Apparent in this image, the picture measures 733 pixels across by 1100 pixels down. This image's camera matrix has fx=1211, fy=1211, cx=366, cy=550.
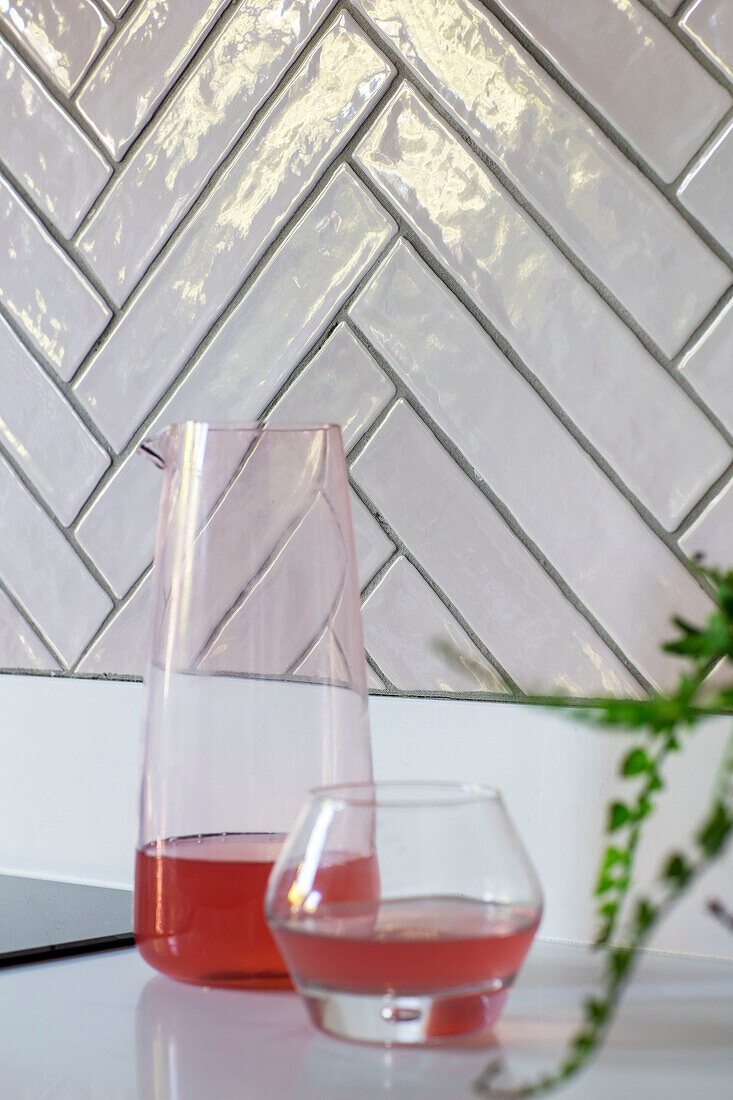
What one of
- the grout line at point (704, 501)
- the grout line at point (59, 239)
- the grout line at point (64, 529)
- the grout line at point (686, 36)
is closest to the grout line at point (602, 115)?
the grout line at point (686, 36)

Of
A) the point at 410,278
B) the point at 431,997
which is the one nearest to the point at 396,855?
the point at 431,997

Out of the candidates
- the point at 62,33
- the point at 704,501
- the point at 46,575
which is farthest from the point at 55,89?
the point at 704,501

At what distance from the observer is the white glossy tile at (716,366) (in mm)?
644

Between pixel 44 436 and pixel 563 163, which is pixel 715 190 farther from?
pixel 44 436

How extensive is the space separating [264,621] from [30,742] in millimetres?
356

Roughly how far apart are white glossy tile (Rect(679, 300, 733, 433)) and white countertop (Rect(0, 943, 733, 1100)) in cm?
29

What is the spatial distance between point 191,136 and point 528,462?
34 centimetres

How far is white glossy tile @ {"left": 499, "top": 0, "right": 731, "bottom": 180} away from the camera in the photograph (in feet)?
2.15

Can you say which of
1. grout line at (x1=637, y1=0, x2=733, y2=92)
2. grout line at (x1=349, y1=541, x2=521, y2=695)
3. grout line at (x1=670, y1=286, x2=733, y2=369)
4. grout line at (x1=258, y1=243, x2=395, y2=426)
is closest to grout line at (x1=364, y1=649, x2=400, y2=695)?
grout line at (x1=349, y1=541, x2=521, y2=695)

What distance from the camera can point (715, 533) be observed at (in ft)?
2.11

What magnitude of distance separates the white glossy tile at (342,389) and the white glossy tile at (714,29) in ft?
0.83

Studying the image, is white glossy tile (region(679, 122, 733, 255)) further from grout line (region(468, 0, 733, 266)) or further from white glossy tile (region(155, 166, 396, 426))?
white glossy tile (region(155, 166, 396, 426))

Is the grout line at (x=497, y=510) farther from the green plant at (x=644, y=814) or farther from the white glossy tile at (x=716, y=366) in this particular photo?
the green plant at (x=644, y=814)

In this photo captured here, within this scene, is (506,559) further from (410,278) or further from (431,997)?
(431,997)
